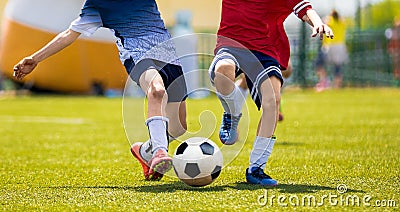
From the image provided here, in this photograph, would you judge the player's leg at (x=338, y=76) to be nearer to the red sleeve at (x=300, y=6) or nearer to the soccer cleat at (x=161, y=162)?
the red sleeve at (x=300, y=6)

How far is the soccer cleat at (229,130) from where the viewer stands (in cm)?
602

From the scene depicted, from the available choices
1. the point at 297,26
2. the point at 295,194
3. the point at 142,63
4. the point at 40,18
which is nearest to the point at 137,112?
the point at 142,63

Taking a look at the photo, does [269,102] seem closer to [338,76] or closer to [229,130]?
[229,130]

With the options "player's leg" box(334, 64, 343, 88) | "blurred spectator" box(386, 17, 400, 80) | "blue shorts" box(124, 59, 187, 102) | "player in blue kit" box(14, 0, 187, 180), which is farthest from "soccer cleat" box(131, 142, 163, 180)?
"blurred spectator" box(386, 17, 400, 80)

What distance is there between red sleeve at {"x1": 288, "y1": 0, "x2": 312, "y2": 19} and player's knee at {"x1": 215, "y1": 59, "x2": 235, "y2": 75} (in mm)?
557

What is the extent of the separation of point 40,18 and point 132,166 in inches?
571

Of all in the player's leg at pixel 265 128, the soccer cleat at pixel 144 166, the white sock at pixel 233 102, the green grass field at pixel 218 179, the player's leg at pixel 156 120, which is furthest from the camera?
the white sock at pixel 233 102

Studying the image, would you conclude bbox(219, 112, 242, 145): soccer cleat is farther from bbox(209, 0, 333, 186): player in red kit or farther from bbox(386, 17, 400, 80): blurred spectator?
bbox(386, 17, 400, 80): blurred spectator

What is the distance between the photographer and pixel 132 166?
6.82m

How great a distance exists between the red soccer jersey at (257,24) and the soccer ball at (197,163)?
31.4 inches

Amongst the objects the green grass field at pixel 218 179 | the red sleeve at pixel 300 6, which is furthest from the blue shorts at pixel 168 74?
the red sleeve at pixel 300 6

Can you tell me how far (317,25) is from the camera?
523 cm

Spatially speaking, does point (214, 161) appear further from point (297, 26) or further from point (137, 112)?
point (297, 26)

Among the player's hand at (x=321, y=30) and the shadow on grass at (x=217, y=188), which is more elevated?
the player's hand at (x=321, y=30)
